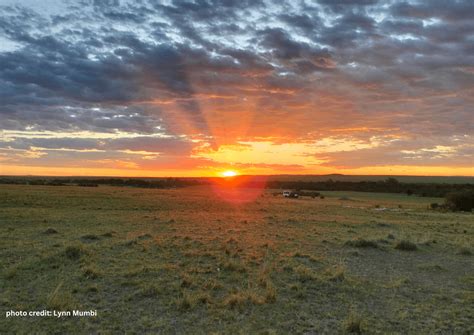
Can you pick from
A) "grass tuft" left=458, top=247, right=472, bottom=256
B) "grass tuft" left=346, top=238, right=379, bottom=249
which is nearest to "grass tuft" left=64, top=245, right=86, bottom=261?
"grass tuft" left=346, top=238, right=379, bottom=249

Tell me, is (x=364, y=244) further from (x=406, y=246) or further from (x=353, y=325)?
(x=353, y=325)

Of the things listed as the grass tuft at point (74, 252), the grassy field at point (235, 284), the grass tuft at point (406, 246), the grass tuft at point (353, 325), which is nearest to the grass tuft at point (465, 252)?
the grassy field at point (235, 284)

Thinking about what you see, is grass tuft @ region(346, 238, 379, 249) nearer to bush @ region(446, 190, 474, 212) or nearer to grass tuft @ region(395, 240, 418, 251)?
grass tuft @ region(395, 240, 418, 251)

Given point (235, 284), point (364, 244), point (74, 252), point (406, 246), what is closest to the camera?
point (235, 284)

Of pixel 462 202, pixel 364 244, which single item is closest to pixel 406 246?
pixel 364 244

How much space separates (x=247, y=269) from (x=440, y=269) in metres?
6.52

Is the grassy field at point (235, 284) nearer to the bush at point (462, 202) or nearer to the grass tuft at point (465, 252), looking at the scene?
the grass tuft at point (465, 252)

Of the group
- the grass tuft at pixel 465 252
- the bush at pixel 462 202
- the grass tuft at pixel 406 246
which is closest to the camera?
the grass tuft at pixel 465 252

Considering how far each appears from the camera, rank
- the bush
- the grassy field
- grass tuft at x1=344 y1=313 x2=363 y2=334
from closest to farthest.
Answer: grass tuft at x1=344 y1=313 x2=363 y2=334 → the grassy field → the bush

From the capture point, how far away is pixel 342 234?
66.8ft

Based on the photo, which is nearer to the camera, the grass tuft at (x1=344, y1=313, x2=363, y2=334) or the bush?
the grass tuft at (x1=344, y1=313, x2=363, y2=334)

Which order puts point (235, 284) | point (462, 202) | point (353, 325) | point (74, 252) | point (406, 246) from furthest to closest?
point (462, 202) → point (406, 246) → point (74, 252) → point (235, 284) → point (353, 325)

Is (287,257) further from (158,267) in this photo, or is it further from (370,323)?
(370,323)

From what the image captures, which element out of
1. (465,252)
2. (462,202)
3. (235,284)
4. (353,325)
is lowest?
(462,202)
